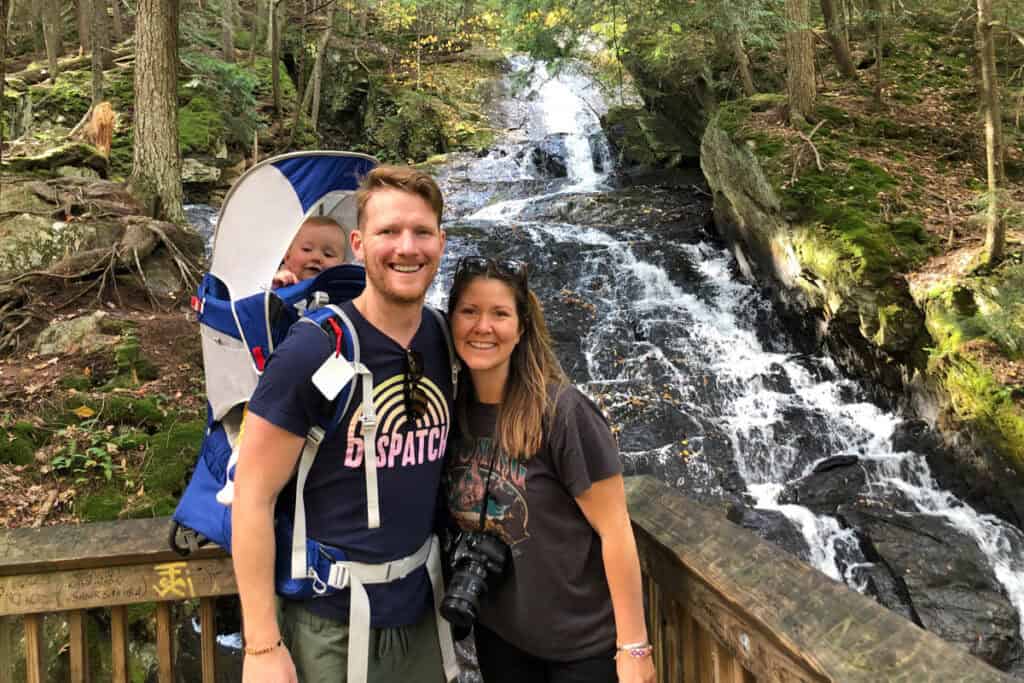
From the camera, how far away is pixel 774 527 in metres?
6.79

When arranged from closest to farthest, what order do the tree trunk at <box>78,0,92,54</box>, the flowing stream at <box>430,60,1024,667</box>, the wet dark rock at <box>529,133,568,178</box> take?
the flowing stream at <box>430,60,1024,667</box> → the tree trunk at <box>78,0,92,54</box> → the wet dark rock at <box>529,133,568,178</box>

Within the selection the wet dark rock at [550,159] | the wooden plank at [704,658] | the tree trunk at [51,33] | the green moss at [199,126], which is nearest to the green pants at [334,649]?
the wooden plank at [704,658]

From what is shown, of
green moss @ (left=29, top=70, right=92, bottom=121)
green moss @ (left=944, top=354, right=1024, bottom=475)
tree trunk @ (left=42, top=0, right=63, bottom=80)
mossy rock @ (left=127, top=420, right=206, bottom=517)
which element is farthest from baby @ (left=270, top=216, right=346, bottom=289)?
tree trunk @ (left=42, top=0, right=63, bottom=80)

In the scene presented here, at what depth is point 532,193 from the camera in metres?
17.9

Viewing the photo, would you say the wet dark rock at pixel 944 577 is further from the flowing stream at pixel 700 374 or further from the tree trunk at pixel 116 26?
the tree trunk at pixel 116 26

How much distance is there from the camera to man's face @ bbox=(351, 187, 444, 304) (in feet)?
5.70

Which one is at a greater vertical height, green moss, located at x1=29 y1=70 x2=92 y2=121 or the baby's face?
green moss, located at x1=29 y1=70 x2=92 y2=121

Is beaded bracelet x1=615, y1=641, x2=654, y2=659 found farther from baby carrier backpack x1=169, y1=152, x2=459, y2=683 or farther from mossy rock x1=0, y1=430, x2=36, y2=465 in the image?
mossy rock x1=0, y1=430, x2=36, y2=465

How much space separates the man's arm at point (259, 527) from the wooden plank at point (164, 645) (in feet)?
2.11

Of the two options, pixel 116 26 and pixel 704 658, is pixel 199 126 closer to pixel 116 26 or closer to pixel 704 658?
pixel 116 26

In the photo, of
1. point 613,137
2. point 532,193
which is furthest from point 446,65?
point 532,193

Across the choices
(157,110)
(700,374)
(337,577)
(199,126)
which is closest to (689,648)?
(337,577)

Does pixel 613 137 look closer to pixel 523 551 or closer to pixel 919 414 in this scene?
pixel 919 414

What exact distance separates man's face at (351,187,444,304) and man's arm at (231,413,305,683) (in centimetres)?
46
